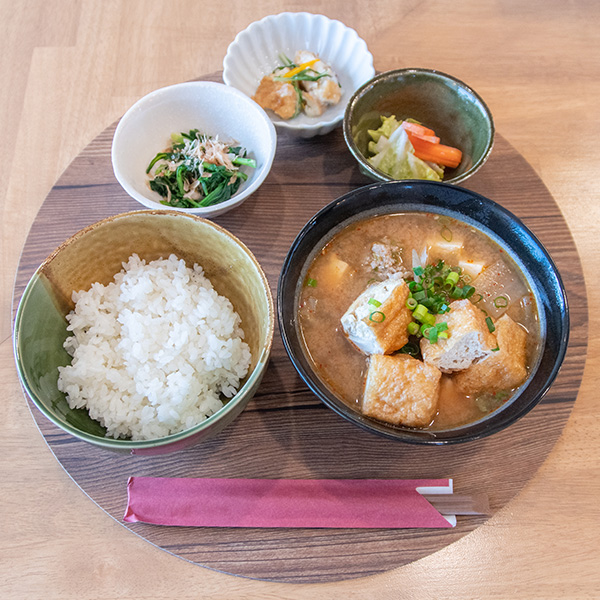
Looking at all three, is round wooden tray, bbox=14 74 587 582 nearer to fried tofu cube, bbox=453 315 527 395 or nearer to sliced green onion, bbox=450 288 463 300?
fried tofu cube, bbox=453 315 527 395

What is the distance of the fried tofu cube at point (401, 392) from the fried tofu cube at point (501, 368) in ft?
0.50

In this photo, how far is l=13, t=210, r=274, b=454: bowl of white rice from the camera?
1.78m

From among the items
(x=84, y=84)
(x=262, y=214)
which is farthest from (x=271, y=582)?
(x=84, y=84)

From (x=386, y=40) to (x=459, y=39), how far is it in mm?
413

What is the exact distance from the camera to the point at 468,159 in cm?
A: 237

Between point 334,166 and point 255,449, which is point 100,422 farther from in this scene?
point 334,166

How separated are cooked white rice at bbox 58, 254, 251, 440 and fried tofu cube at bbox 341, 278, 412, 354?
1.38 feet

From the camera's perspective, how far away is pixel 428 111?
2.46 m

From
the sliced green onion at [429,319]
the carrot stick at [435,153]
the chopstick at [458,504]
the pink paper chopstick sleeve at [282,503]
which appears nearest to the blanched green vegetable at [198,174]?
the carrot stick at [435,153]

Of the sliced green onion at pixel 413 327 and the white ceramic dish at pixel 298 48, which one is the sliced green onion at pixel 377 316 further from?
the white ceramic dish at pixel 298 48

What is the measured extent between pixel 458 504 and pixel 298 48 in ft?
7.69

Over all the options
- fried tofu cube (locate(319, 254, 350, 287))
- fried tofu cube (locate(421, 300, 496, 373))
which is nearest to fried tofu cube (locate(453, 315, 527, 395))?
fried tofu cube (locate(421, 300, 496, 373))

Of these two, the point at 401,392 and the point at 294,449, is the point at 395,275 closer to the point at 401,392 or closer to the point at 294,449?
the point at 401,392

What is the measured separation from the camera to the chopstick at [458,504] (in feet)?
6.21
